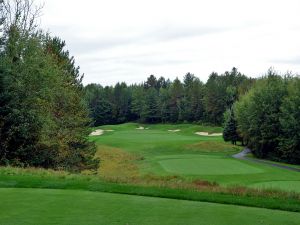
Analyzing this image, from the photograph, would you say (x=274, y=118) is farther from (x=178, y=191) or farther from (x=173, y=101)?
(x=173, y=101)

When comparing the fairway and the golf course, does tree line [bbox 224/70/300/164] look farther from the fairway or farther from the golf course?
the fairway

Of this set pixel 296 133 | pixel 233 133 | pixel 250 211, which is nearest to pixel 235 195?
pixel 250 211

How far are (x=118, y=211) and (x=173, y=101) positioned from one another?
106 meters

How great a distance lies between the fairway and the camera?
26.8ft

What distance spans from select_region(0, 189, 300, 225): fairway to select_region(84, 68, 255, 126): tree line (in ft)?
267

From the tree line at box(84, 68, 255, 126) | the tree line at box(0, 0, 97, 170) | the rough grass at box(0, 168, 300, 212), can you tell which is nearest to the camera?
the rough grass at box(0, 168, 300, 212)

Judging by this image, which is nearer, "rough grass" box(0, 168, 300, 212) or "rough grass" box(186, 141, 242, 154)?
"rough grass" box(0, 168, 300, 212)

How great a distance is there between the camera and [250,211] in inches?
371

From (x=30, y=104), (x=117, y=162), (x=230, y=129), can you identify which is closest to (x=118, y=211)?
(x=30, y=104)

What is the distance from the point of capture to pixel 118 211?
29.3 feet

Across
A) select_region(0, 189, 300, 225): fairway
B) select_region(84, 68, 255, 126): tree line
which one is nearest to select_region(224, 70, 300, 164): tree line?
select_region(0, 189, 300, 225): fairway

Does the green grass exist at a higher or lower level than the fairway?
lower

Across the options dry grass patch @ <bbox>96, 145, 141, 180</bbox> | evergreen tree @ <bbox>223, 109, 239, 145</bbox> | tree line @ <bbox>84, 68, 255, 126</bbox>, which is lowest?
dry grass patch @ <bbox>96, 145, 141, 180</bbox>

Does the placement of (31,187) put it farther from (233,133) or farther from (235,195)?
(233,133)
